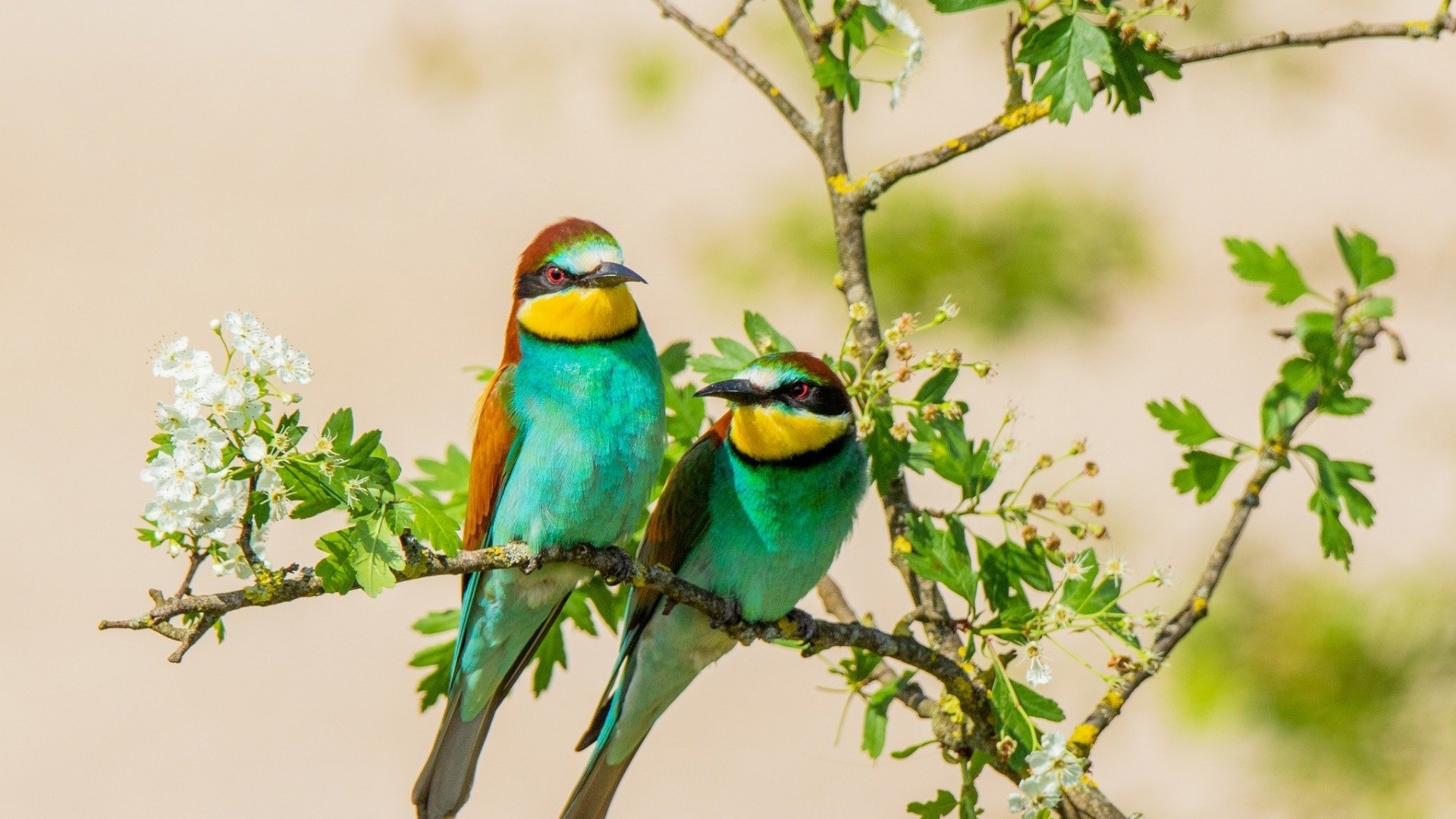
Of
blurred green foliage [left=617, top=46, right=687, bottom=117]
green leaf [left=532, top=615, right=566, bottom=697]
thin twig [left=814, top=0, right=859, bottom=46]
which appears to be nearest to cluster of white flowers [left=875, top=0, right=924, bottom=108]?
thin twig [left=814, top=0, right=859, bottom=46]

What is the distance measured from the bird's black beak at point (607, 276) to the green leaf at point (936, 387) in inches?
24.6

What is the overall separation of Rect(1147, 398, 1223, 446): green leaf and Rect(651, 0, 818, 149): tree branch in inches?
29.9

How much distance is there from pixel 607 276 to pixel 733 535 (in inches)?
20.0

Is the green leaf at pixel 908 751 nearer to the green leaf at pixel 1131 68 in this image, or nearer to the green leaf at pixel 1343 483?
the green leaf at pixel 1343 483

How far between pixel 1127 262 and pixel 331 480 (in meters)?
3.34

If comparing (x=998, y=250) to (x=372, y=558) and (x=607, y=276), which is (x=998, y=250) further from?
(x=372, y=558)

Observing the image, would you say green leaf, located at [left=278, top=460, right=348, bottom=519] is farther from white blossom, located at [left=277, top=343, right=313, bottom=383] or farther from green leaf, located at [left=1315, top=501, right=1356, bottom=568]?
green leaf, located at [left=1315, top=501, right=1356, bottom=568]

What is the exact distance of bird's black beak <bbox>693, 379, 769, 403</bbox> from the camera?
257 cm

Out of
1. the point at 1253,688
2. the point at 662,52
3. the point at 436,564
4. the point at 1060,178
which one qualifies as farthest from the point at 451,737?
the point at 662,52

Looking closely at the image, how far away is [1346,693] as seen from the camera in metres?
2.59

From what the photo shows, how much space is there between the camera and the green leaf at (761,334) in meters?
2.40

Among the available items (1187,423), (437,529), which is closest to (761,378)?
(1187,423)

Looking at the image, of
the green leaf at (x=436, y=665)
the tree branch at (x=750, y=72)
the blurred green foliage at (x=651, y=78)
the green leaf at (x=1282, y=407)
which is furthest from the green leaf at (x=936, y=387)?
the blurred green foliage at (x=651, y=78)

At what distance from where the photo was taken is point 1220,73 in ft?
17.3
